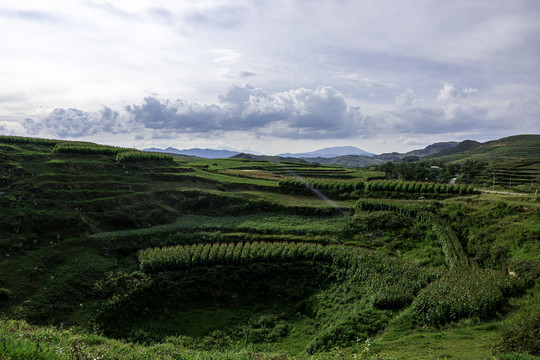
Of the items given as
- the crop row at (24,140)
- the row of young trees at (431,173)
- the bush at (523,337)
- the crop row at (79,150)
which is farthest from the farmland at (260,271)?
the row of young trees at (431,173)

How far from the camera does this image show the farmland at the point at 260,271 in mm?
14922

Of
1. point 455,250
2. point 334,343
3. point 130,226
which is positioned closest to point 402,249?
point 455,250

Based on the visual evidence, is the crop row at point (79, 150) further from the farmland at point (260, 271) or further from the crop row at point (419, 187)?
the crop row at point (419, 187)

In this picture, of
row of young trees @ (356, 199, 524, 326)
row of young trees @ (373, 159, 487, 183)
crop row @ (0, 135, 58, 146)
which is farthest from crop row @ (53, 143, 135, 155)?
row of young trees @ (373, 159, 487, 183)

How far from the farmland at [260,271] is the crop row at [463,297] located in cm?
8

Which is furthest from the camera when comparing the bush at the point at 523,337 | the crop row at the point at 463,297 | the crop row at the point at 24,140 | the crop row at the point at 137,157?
the crop row at the point at 137,157

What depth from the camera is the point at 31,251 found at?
2419 centimetres

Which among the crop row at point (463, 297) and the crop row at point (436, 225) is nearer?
the crop row at point (463, 297)

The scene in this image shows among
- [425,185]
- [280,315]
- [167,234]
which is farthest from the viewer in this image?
[425,185]

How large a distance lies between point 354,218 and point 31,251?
99.0ft

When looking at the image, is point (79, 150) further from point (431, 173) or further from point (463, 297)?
point (431, 173)

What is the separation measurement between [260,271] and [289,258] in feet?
9.01

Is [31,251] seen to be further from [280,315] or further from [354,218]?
[354,218]

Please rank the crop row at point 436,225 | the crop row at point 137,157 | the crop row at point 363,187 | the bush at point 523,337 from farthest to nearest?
the crop row at point 137,157 → the crop row at point 363,187 → the crop row at point 436,225 → the bush at point 523,337
